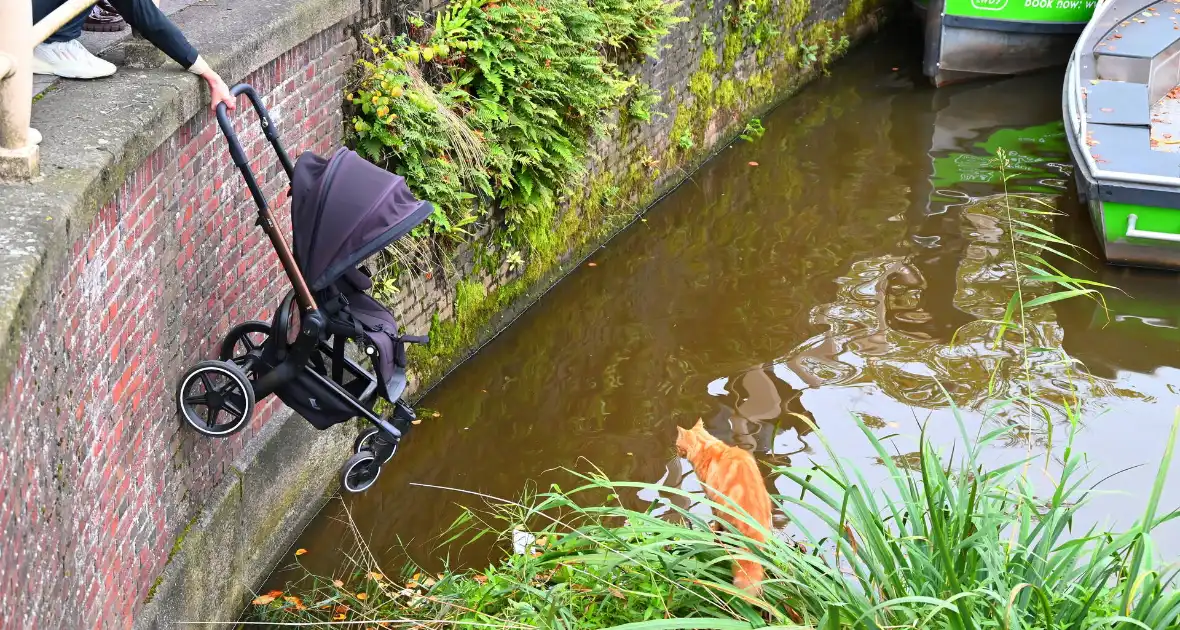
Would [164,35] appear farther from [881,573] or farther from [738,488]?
[881,573]

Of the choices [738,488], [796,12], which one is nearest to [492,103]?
[738,488]

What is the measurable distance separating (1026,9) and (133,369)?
1144 cm

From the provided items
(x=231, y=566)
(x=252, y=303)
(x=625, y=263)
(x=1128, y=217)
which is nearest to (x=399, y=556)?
(x=231, y=566)

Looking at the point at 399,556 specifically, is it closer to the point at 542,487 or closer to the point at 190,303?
the point at 542,487

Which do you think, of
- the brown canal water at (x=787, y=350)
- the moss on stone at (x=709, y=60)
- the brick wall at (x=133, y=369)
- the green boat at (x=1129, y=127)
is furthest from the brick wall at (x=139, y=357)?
the green boat at (x=1129, y=127)

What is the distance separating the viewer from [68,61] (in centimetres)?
430

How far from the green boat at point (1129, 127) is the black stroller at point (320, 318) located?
232 inches

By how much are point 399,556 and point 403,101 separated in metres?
2.31

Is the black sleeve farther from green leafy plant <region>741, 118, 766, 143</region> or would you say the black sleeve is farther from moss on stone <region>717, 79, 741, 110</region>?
green leafy plant <region>741, 118, 766, 143</region>

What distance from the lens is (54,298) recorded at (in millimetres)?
3344

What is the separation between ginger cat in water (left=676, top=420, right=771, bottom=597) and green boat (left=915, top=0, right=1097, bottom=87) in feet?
31.2

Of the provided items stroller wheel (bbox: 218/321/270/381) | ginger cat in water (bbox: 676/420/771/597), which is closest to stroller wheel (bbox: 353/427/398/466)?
stroller wheel (bbox: 218/321/270/381)

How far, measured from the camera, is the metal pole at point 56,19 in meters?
3.57

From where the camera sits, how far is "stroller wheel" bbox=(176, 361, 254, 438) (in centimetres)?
452
